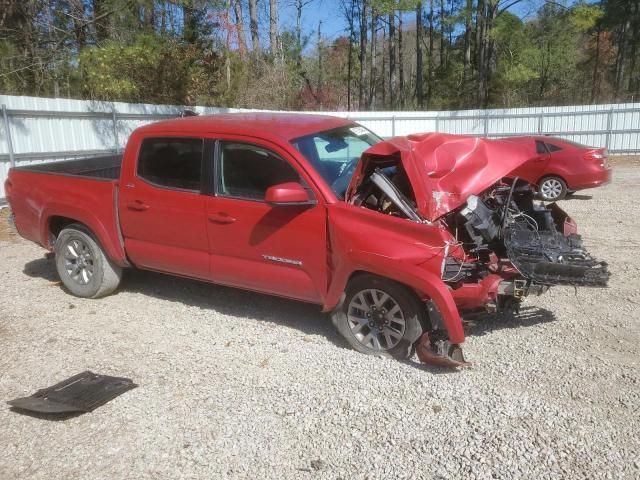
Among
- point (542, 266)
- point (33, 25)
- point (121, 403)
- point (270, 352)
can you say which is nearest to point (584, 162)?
point (542, 266)

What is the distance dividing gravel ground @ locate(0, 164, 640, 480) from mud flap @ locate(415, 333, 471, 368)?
3.9 inches

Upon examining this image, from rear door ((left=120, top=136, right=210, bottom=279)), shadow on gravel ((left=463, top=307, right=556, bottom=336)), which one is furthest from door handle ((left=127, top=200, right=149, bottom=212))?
shadow on gravel ((left=463, top=307, right=556, bottom=336))

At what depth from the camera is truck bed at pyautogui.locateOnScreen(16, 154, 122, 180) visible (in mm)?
6566

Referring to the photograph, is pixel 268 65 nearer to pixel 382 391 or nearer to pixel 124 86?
pixel 124 86

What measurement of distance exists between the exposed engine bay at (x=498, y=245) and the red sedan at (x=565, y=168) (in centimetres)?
769

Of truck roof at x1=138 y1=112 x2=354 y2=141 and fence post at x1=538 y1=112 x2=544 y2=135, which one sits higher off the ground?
truck roof at x1=138 y1=112 x2=354 y2=141

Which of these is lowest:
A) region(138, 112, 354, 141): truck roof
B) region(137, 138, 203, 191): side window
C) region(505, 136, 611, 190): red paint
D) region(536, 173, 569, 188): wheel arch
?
region(536, 173, 569, 188): wheel arch

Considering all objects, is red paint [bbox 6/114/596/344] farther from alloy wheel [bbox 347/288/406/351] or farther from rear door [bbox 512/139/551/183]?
rear door [bbox 512/139/551/183]

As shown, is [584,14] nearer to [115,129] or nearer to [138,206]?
[115,129]

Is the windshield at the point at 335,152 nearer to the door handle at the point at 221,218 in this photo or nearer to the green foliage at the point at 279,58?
the door handle at the point at 221,218

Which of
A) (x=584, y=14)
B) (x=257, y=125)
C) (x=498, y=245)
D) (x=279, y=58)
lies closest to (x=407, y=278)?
(x=498, y=245)

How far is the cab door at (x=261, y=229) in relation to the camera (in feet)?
14.7

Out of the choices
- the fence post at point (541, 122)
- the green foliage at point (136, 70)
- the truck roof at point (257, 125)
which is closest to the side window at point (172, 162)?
the truck roof at point (257, 125)

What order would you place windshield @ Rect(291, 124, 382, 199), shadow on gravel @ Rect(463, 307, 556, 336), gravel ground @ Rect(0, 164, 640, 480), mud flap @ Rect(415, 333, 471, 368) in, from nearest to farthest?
gravel ground @ Rect(0, 164, 640, 480)
mud flap @ Rect(415, 333, 471, 368)
windshield @ Rect(291, 124, 382, 199)
shadow on gravel @ Rect(463, 307, 556, 336)
